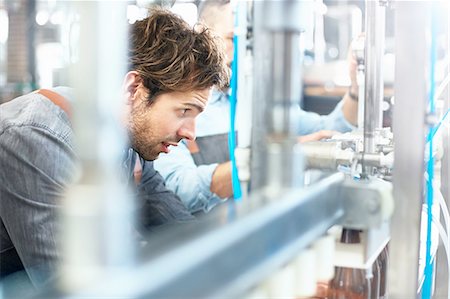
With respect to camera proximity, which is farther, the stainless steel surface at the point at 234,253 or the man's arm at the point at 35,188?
the man's arm at the point at 35,188

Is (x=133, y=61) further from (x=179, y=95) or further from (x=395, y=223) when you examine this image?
(x=395, y=223)

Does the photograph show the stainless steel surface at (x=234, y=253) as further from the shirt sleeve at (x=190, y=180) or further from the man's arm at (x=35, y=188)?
the shirt sleeve at (x=190, y=180)

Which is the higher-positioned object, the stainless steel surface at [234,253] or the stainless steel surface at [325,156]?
the stainless steel surface at [325,156]

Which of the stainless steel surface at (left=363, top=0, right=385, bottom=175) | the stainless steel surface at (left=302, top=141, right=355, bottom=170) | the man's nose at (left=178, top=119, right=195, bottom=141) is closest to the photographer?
the stainless steel surface at (left=302, top=141, right=355, bottom=170)

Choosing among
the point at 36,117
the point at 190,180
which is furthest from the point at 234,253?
the point at 190,180

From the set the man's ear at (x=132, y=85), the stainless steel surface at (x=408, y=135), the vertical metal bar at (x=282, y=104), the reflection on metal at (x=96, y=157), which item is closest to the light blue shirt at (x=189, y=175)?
the man's ear at (x=132, y=85)

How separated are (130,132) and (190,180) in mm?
682

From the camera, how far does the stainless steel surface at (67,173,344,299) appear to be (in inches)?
18.0

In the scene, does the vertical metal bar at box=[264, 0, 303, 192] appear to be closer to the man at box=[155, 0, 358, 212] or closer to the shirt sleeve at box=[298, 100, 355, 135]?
the man at box=[155, 0, 358, 212]

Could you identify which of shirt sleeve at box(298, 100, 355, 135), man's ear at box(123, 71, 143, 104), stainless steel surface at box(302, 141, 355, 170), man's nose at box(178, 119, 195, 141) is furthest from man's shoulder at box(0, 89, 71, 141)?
shirt sleeve at box(298, 100, 355, 135)

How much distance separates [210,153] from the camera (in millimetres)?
2609

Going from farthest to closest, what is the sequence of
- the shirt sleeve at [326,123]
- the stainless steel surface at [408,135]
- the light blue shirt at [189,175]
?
the shirt sleeve at [326,123], the light blue shirt at [189,175], the stainless steel surface at [408,135]

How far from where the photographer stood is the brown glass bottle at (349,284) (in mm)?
1021

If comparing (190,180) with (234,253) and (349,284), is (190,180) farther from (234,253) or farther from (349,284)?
(234,253)
